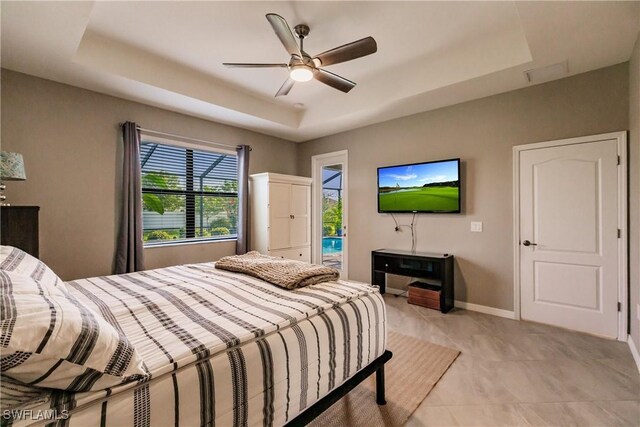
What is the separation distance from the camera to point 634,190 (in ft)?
8.11

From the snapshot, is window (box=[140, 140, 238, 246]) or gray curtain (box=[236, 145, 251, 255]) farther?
gray curtain (box=[236, 145, 251, 255])

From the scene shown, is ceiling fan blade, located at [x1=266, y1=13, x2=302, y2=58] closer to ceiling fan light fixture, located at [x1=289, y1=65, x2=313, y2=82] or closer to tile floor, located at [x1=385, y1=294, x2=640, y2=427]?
ceiling fan light fixture, located at [x1=289, y1=65, x2=313, y2=82]

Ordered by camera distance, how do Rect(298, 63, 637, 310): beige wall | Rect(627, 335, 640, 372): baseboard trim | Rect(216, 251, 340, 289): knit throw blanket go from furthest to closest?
Rect(298, 63, 637, 310): beige wall, Rect(627, 335, 640, 372): baseboard trim, Rect(216, 251, 340, 289): knit throw blanket

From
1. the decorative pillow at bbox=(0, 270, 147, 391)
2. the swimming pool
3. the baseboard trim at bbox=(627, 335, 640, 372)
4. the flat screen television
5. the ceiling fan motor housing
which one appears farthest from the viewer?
the swimming pool

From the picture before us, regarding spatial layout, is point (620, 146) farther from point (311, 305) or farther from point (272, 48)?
point (272, 48)

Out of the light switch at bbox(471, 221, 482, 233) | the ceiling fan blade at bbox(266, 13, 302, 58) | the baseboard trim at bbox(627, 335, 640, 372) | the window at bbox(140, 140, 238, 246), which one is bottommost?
the baseboard trim at bbox(627, 335, 640, 372)

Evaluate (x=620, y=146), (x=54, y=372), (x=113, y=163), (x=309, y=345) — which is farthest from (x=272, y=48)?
(x=620, y=146)

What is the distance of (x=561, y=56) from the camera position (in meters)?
2.55

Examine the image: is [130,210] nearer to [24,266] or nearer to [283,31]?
[24,266]

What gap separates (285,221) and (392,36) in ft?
9.60

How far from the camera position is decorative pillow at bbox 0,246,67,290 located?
4.17 ft

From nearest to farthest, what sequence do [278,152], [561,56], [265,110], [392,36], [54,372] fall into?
[54,372], [561,56], [392,36], [265,110], [278,152]

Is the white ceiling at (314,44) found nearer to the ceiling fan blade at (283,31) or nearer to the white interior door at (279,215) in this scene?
the ceiling fan blade at (283,31)

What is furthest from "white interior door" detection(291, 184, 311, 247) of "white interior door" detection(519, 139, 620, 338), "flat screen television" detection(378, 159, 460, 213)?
"white interior door" detection(519, 139, 620, 338)
